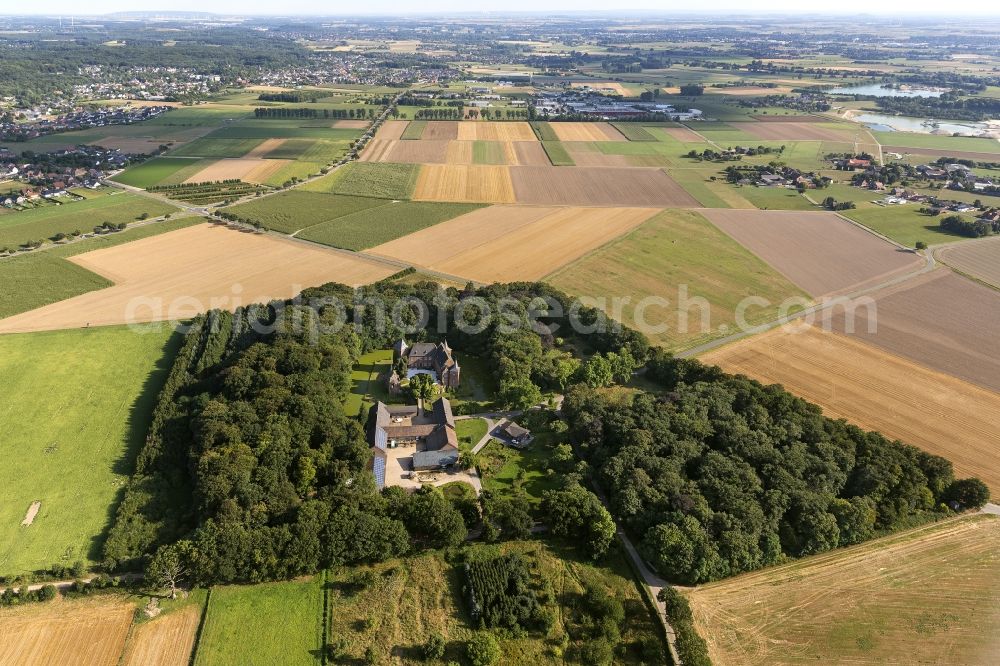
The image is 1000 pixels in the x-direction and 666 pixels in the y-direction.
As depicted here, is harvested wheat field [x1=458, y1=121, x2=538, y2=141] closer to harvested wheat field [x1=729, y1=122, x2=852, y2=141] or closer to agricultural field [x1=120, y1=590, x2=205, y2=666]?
harvested wheat field [x1=729, y1=122, x2=852, y2=141]

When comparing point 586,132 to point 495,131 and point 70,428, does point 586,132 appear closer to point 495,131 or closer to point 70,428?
point 495,131

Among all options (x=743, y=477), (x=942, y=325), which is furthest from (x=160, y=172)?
(x=942, y=325)

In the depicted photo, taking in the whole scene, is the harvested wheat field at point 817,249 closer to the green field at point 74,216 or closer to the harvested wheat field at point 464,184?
the harvested wheat field at point 464,184

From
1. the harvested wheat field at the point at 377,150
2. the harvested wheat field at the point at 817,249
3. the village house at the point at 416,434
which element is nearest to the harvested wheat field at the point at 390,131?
the harvested wheat field at the point at 377,150

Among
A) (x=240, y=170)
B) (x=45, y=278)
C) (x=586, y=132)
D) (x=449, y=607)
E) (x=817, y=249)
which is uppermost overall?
(x=586, y=132)

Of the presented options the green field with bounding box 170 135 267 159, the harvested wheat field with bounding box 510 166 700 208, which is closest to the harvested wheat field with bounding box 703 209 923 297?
the harvested wheat field with bounding box 510 166 700 208
